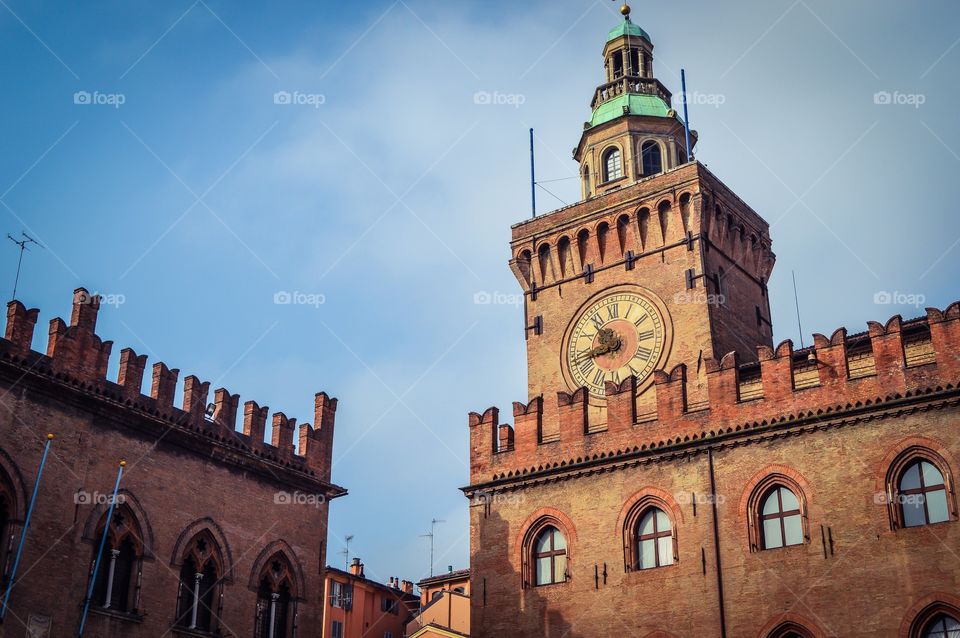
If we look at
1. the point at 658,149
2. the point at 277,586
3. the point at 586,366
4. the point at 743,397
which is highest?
the point at 658,149

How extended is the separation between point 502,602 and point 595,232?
38.8 feet

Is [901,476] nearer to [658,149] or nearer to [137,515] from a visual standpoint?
[658,149]

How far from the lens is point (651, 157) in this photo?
39031 mm

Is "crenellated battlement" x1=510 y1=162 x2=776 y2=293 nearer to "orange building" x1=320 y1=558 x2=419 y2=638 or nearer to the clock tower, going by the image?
the clock tower

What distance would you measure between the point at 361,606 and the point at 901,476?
98.7ft

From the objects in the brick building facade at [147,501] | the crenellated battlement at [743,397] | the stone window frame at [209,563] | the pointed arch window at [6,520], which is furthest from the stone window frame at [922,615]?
the pointed arch window at [6,520]

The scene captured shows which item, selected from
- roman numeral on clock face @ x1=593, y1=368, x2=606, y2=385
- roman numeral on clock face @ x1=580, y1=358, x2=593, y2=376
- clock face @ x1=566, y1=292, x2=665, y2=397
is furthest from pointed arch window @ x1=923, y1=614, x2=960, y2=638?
roman numeral on clock face @ x1=580, y1=358, x2=593, y2=376

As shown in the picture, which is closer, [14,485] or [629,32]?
[14,485]

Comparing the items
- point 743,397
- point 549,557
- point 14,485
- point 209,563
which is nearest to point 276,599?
point 209,563

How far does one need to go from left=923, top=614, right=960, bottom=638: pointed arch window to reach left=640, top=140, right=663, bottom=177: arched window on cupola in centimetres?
1816

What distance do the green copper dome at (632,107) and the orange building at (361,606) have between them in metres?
22.1

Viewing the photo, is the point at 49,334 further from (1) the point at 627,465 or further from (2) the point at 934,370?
(2) the point at 934,370

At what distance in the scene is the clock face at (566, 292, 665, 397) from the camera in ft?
113

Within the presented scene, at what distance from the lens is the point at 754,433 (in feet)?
94.0
